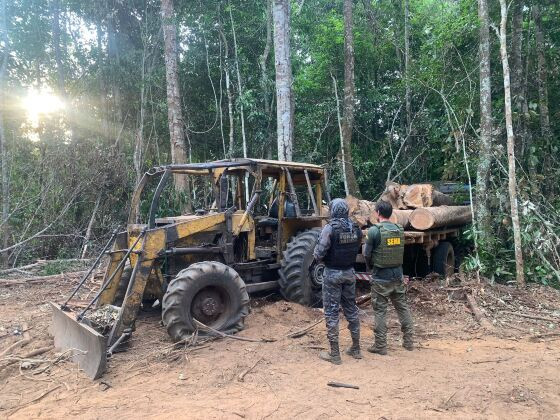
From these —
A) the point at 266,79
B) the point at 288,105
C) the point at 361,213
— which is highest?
the point at 266,79

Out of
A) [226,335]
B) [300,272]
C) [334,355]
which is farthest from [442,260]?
[226,335]

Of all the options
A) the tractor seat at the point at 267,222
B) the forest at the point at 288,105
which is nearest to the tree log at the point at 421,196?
the forest at the point at 288,105

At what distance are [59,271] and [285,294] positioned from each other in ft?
20.2

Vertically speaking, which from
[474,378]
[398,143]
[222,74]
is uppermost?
[222,74]

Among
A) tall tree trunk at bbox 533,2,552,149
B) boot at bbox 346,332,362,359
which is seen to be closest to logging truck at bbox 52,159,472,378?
boot at bbox 346,332,362,359

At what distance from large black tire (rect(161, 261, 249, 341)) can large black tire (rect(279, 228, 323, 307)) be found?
1.16 metres

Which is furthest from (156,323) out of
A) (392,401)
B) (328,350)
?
(392,401)

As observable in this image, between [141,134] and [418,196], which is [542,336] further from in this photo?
[141,134]

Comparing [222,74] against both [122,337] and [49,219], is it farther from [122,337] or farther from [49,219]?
[122,337]

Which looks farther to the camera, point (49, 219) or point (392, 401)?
point (49, 219)

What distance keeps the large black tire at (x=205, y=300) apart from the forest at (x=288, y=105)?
4.75 metres

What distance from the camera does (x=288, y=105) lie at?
10.1m

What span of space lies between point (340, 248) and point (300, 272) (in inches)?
70.9

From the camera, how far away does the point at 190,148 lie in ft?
52.0
